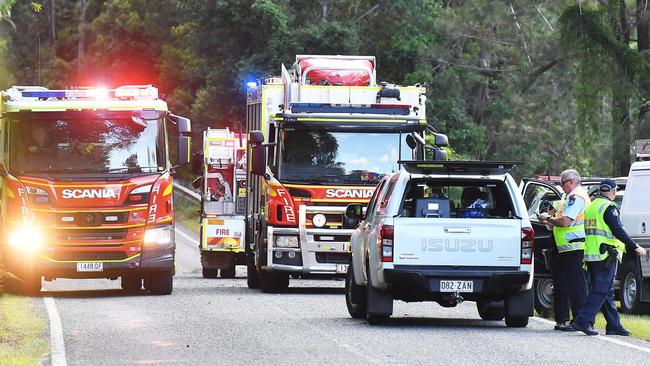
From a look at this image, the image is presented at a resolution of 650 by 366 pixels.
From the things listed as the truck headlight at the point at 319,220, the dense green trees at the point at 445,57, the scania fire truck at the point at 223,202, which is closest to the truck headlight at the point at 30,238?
the truck headlight at the point at 319,220

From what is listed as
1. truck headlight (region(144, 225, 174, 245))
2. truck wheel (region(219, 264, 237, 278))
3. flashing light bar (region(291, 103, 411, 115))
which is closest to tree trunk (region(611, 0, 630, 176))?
truck wheel (region(219, 264, 237, 278))

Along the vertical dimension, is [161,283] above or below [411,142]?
below

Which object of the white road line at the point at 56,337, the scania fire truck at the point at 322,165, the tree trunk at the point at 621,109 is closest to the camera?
the white road line at the point at 56,337

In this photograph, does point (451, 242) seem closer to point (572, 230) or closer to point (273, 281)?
point (572, 230)

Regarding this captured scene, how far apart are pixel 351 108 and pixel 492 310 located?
19.9 feet

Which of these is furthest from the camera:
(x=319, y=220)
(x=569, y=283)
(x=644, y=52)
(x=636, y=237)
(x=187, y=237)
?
(x=187, y=237)

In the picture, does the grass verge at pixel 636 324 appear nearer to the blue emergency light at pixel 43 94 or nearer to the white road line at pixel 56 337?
the white road line at pixel 56 337

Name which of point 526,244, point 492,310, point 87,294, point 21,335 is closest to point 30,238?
point 87,294

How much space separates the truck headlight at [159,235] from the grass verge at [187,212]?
28.6 meters

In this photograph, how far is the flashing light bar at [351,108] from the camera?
2348 centimetres

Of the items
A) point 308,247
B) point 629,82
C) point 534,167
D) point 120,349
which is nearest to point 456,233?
point 120,349

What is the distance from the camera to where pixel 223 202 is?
34.0 m

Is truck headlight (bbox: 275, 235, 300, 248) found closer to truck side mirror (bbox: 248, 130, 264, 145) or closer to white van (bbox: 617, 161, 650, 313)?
truck side mirror (bbox: 248, 130, 264, 145)

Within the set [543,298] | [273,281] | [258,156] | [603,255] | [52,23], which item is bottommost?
[273,281]
